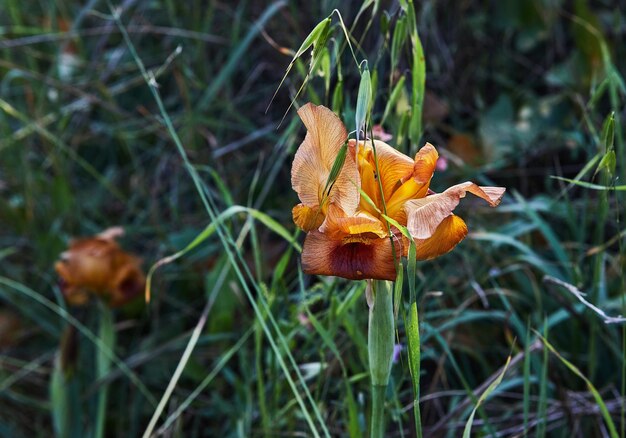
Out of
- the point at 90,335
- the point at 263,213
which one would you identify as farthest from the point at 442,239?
the point at 90,335

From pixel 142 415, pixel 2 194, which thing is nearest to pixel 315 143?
pixel 142 415

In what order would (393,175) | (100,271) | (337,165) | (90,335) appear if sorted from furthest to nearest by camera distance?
1. (100,271)
2. (90,335)
3. (393,175)
4. (337,165)

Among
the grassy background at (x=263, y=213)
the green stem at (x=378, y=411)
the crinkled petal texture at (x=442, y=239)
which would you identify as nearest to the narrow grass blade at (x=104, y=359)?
the grassy background at (x=263, y=213)

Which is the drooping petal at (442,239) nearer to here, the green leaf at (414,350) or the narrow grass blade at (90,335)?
the green leaf at (414,350)

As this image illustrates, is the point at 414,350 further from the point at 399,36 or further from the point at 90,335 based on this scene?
the point at 90,335

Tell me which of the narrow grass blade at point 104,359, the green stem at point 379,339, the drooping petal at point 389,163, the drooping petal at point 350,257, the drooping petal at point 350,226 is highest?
the drooping petal at point 389,163

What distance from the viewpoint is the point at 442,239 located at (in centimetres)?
69

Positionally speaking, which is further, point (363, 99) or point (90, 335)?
point (90, 335)

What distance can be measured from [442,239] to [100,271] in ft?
3.17

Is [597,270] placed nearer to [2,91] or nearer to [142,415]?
[142,415]

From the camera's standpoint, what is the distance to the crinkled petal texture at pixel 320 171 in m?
0.69

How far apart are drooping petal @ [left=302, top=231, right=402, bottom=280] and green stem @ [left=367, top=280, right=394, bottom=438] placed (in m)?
0.06

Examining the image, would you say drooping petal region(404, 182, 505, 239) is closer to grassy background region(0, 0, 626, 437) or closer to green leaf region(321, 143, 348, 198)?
green leaf region(321, 143, 348, 198)

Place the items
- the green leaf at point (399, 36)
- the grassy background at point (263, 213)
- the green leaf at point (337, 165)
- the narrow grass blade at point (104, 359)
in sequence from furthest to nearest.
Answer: the narrow grass blade at point (104, 359) → the grassy background at point (263, 213) → the green leaf at point (399, 36) → the green leaf at point (337, 165)
